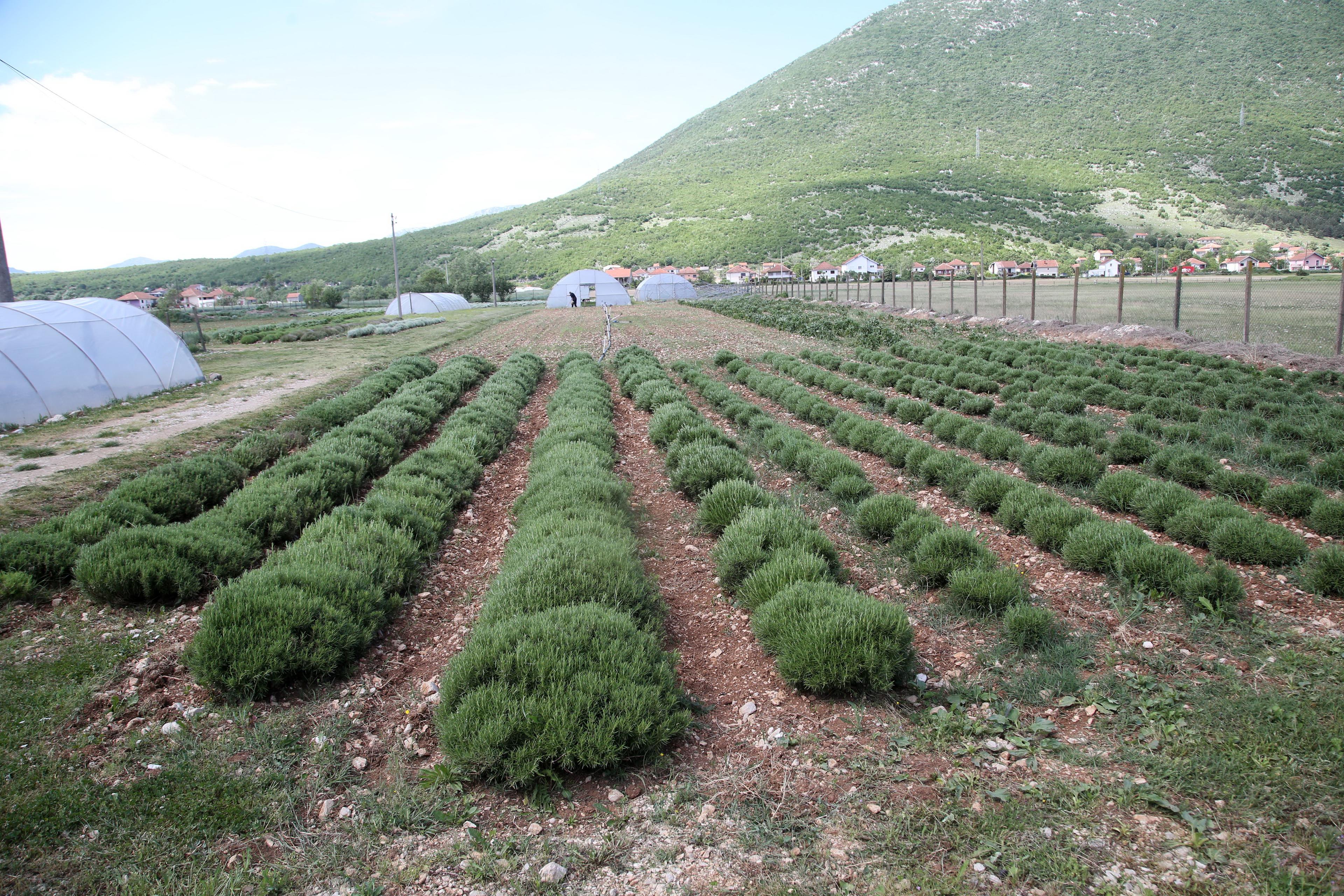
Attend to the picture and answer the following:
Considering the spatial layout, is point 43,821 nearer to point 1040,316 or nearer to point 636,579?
point 636,579

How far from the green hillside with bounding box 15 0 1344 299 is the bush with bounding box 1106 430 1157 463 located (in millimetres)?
71054

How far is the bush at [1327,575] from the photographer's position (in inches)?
193

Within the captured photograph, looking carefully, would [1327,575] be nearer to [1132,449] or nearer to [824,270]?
[1132,449]

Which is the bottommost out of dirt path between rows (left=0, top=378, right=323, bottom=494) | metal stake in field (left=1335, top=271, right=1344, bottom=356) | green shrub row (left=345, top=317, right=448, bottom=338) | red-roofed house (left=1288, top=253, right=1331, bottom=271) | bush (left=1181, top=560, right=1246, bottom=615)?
bush (left=1181, top=560, right=1246, bottom=615)

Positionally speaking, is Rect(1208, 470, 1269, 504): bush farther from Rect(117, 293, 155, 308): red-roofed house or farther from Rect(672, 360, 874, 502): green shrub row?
Rect(117, 293, 155, 308): red-roofed house

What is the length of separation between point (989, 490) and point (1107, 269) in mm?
72168

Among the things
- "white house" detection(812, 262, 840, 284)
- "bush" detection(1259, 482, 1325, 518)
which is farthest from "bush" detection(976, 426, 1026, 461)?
"white house" detection(812, 262, 840, 284)

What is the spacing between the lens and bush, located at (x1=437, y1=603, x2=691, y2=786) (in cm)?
355

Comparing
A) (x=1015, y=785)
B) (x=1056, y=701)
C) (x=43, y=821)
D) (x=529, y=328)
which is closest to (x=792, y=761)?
(x=1015, y=785)

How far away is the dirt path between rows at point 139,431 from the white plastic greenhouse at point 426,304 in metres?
35.0

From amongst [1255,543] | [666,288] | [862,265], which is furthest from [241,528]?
[862,265]

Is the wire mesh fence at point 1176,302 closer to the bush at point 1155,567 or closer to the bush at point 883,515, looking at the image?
the bush at point 1155,567

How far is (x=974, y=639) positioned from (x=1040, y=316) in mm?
25608

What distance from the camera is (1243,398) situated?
10.5 meters
